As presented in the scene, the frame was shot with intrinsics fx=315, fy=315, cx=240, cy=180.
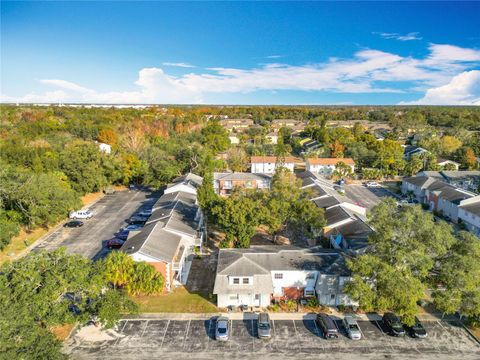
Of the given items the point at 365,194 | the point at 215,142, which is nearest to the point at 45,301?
the point at 365,194

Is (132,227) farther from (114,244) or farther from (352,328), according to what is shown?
(352,328)

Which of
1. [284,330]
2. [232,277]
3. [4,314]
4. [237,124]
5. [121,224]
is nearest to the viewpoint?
[4,314]

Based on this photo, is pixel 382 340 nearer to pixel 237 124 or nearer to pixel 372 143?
pixel 372 143

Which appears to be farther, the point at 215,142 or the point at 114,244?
the point at 215,142

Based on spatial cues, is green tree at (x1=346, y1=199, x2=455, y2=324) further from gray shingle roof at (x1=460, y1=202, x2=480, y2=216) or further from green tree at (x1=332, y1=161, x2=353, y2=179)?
green tree at (x1=332, y1=161, x2=353, y2=179)

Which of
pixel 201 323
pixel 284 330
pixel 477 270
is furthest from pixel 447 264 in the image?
pixel 201 323

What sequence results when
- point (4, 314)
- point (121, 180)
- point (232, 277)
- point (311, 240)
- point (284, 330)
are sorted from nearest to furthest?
1. point (4, 314)
2. point (284, 330)
3. point (232, 277)
4. point (311, 240)
5. point (121, 180)
